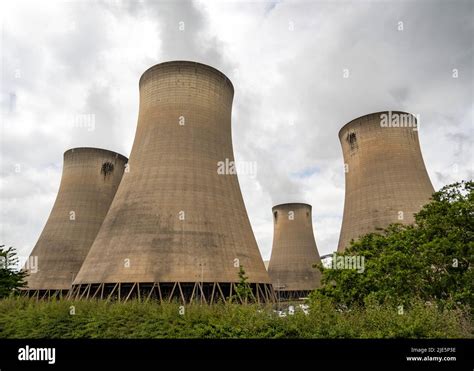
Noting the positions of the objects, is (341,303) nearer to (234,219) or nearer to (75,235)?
(234,219)

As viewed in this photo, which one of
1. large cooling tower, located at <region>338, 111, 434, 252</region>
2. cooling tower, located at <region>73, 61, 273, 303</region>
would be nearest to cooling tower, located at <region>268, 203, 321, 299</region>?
large cooling tower, located at <region>338, 111, 434, 252</region>

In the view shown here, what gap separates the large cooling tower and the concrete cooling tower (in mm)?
15480

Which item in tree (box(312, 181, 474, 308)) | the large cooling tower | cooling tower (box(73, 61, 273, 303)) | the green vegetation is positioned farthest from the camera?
the large cooling tower

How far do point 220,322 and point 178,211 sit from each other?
7.08 meters

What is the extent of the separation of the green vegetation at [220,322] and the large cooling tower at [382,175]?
38.5 ft

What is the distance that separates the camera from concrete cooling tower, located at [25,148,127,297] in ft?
68.8

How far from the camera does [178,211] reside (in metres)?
13.5

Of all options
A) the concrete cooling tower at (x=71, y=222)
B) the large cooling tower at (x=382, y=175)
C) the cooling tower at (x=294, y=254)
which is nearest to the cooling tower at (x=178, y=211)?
the large cooling tower at (x=382, y=175)

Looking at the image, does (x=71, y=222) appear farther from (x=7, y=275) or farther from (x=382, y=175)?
(x=382, y=175)

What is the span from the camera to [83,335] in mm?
7590

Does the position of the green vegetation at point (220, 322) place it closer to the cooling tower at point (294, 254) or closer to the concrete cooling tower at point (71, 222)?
the concrete cooling tower at point (71, 222)

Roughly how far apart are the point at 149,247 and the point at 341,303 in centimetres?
686

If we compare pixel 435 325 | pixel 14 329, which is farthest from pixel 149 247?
pixel 435 325

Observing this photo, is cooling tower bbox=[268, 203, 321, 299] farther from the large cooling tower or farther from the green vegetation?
the green vegetation
